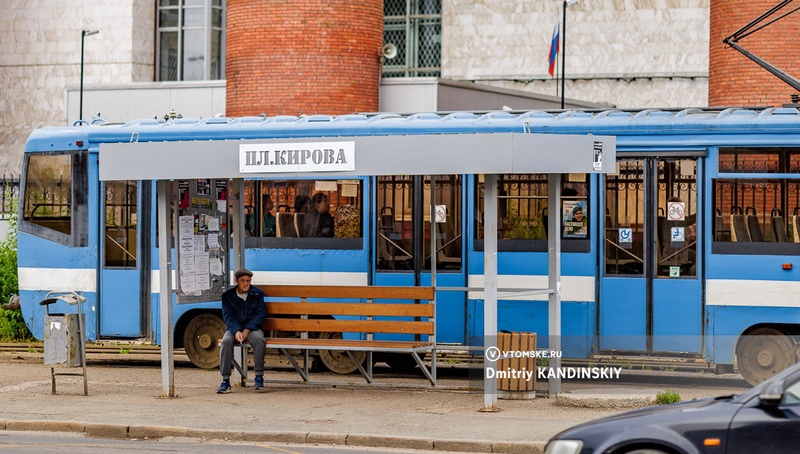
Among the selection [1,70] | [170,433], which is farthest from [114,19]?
[170,433]

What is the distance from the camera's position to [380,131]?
17.9 m

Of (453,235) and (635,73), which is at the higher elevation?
(635,73)

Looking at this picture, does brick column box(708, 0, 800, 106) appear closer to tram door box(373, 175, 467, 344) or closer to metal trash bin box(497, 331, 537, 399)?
tram door box(373, 175, 467, 344)

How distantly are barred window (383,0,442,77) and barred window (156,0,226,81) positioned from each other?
16.6 feet

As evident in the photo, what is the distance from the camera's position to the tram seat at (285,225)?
1791 centimetres

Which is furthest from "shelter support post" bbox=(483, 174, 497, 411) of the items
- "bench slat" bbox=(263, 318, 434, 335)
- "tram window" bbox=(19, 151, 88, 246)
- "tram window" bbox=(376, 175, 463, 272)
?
"tram window" bbox=(19, 151, 88, 246)

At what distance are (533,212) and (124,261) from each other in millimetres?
5793

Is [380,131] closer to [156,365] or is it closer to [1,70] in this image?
[156,365]

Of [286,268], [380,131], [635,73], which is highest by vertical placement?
[635,73]

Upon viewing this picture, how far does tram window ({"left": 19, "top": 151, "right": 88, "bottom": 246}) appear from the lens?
1880cm

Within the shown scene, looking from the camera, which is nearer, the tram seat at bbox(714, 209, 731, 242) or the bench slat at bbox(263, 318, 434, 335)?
the bench slat at bbox(263, 318, 434, 335)

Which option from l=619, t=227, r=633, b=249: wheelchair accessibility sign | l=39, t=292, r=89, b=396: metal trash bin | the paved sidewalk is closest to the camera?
the paved sidewalk

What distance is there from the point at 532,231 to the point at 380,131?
2529 mm

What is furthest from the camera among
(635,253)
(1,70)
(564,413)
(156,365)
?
(1,70)
